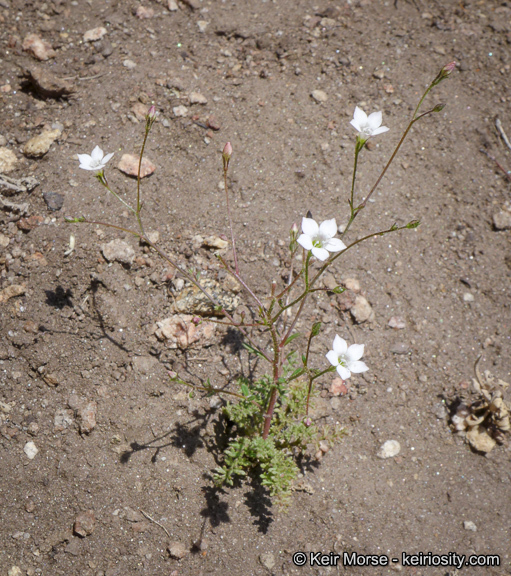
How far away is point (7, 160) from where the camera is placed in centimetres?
315

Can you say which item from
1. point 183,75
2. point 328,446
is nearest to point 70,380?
point 328,446

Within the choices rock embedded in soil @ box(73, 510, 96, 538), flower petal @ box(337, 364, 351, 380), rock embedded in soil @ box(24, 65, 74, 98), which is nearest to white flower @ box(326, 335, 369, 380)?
flower petal @ box(337, 364, 351, 380)

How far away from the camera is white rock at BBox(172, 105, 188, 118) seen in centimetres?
345

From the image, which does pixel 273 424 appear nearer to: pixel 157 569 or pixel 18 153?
pixel 157 569

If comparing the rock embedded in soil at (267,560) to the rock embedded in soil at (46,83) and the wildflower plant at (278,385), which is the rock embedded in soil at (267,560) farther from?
the rock embedded in soil at (46,83)

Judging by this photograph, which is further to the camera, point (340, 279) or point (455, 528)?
point (340, 279)

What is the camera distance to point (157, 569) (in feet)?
8.19

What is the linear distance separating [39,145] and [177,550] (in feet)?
9.45

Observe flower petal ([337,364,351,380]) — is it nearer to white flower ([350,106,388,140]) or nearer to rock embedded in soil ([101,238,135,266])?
white flower ([350,106,388,140])

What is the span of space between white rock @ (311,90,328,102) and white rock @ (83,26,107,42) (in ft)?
5.97

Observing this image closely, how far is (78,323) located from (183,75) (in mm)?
2200

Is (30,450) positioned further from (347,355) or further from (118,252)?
(347,355)

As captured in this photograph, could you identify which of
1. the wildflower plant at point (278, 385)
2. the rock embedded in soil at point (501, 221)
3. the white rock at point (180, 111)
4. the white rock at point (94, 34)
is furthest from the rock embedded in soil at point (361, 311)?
the white rock at point (94, 34)

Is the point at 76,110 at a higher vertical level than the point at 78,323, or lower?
higher
